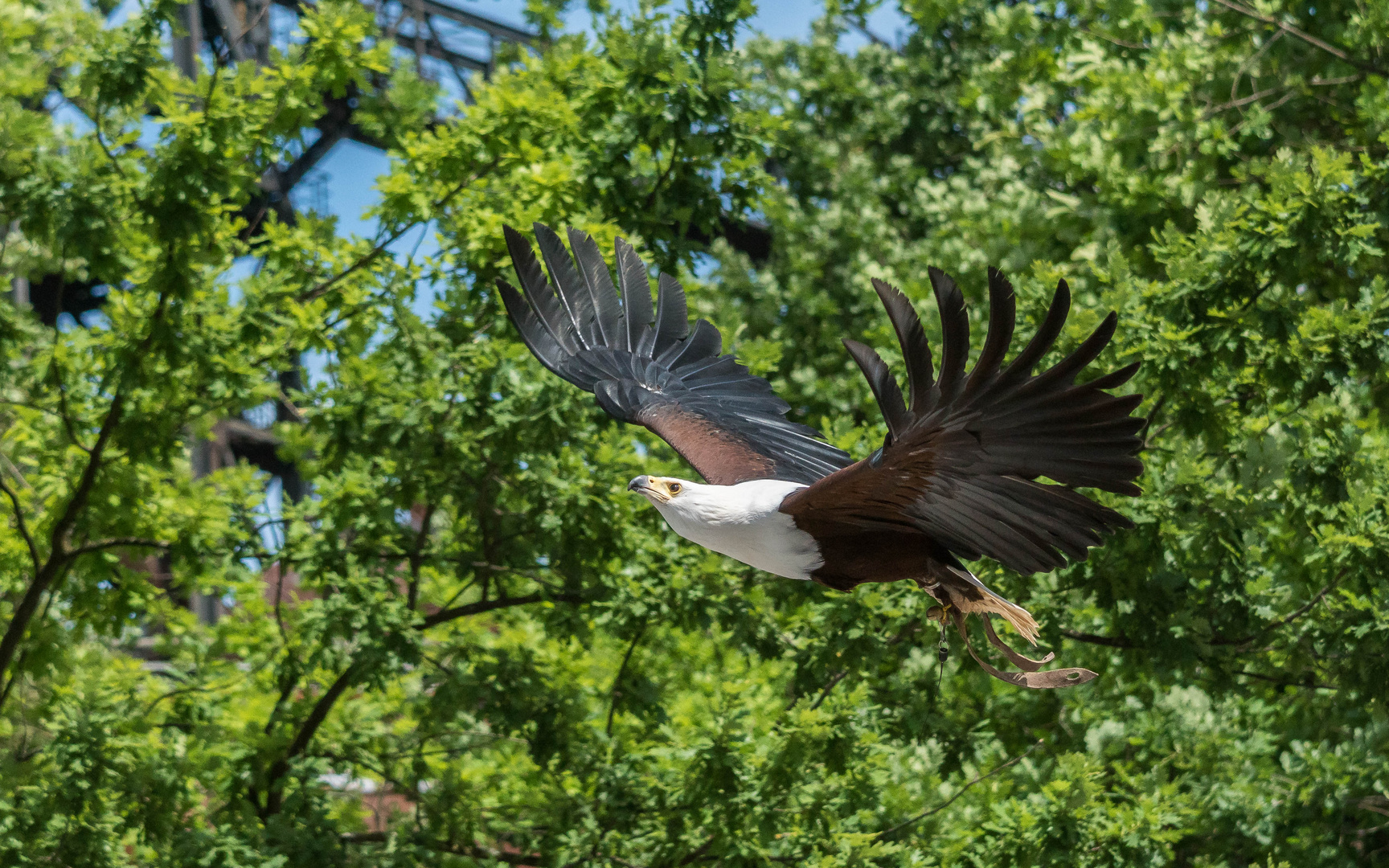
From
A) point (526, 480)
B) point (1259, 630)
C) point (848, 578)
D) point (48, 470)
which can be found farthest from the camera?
point (48, 470)

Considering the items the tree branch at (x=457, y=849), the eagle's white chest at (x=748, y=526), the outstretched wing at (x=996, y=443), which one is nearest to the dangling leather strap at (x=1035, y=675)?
the outstretched wing at (x=996, y=443)

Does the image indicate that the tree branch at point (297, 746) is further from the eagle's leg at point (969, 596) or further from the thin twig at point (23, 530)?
the eagle's leg at point (969, 596)

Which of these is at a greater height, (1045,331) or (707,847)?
(1045,331)

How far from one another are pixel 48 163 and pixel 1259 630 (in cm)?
626

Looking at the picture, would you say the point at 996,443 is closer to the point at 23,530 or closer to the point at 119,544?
the point at 119,544

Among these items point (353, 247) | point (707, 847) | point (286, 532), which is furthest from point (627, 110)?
point (707, 847)

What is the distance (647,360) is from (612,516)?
165 cm

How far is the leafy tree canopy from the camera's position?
626 centimetres

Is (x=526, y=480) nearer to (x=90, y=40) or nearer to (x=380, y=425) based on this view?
(x=380, y=425)

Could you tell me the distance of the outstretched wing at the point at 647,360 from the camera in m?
4.93

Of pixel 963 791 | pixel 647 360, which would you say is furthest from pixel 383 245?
pixel 963 791

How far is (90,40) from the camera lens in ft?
24.8

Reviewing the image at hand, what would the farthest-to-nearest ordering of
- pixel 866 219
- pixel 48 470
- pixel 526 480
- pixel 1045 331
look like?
pixel 866 219 → pixel 48 470 → pixel 526 480 → pixel 1045 331

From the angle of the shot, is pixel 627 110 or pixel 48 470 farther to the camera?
pixel 48 470
